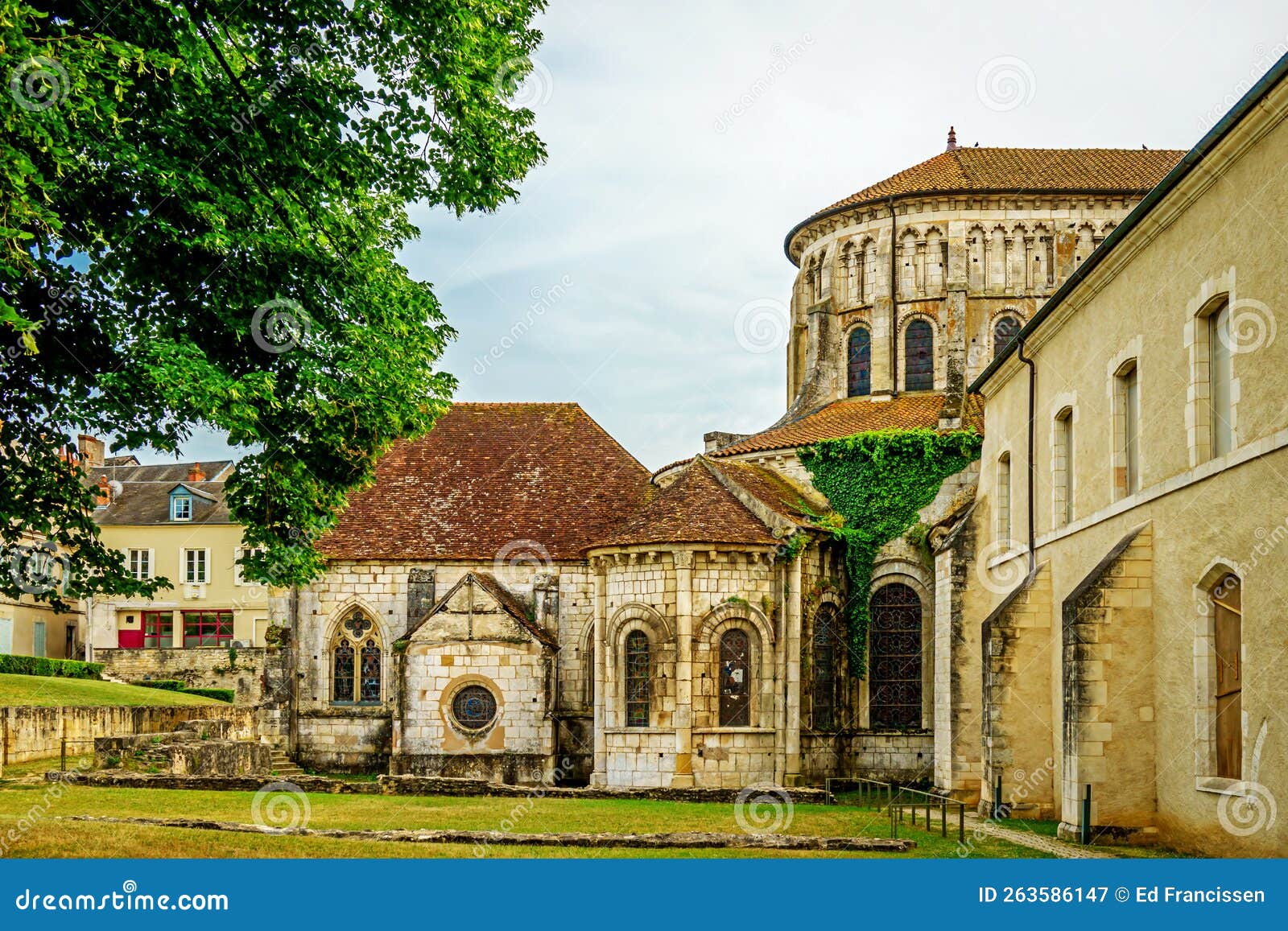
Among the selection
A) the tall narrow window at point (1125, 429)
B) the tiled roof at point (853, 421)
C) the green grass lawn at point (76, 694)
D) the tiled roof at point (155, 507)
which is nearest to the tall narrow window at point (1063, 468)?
the tall narrow window at point (1125, 429)

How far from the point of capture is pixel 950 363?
121 feet

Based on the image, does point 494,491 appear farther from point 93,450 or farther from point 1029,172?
point 93,450

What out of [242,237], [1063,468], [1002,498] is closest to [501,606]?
[1002,498]

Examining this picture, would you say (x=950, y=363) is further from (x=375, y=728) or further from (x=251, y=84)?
(x=251, y=84)

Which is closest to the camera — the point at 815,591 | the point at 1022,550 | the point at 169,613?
the point at 1022,550

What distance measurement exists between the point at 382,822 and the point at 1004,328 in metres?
24.1

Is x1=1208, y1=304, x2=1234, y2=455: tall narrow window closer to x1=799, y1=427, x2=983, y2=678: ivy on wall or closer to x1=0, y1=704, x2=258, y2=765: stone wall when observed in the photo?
x1=799, y1=427, x2=983, y2=678: ivy on wall

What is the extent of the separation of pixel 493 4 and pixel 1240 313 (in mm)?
9444

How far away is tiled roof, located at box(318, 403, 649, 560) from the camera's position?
122 feet

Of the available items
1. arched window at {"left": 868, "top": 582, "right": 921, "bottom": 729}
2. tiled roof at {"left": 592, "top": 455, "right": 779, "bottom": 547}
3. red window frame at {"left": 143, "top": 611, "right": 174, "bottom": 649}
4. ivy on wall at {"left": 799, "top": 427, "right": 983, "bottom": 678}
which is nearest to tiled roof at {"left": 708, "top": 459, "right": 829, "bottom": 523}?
tiled roof at {"left": 592, "top": 455, "right": 779, "bottom": 547}

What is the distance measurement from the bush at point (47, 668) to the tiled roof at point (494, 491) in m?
15.1

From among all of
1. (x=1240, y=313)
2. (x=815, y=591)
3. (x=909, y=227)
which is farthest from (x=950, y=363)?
(x=1240, y=313)

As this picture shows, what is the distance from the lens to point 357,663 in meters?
37.6

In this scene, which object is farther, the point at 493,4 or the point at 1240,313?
the point at 493,4
